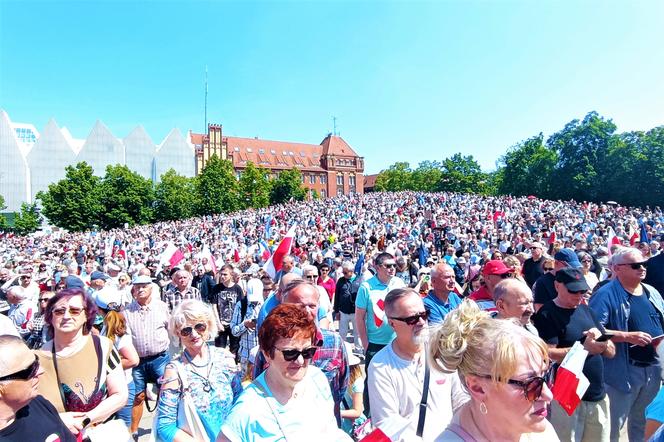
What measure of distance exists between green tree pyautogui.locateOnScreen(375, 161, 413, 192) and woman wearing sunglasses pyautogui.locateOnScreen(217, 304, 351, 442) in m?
98.0

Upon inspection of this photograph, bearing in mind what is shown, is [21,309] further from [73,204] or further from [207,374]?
[73,204]

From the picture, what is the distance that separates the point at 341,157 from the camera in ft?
320

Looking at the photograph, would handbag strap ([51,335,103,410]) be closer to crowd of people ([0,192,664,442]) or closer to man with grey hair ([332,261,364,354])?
crowd of people ([0,192,664,442])

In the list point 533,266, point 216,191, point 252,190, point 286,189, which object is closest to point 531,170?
point 286,189

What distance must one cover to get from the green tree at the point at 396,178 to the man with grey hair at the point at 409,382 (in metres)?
97.5

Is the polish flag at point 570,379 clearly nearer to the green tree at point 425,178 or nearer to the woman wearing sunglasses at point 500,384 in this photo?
the woman wearing sunglasses at point 500,384

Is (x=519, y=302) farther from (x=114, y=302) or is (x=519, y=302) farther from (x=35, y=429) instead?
(x=114, y=302)

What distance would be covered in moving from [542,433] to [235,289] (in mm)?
5330

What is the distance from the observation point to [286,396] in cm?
203

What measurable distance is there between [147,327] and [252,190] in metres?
63.0

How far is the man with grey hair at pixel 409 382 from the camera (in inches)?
91.4

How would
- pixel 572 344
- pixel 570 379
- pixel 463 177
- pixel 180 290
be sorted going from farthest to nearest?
pixel 463 177, pixel 180 290, pixel 572 344, pixel 570 379

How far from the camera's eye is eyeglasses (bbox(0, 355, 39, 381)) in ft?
6.08

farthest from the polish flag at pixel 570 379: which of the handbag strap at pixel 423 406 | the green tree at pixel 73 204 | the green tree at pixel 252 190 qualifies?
the green tree at pixel 252 190
